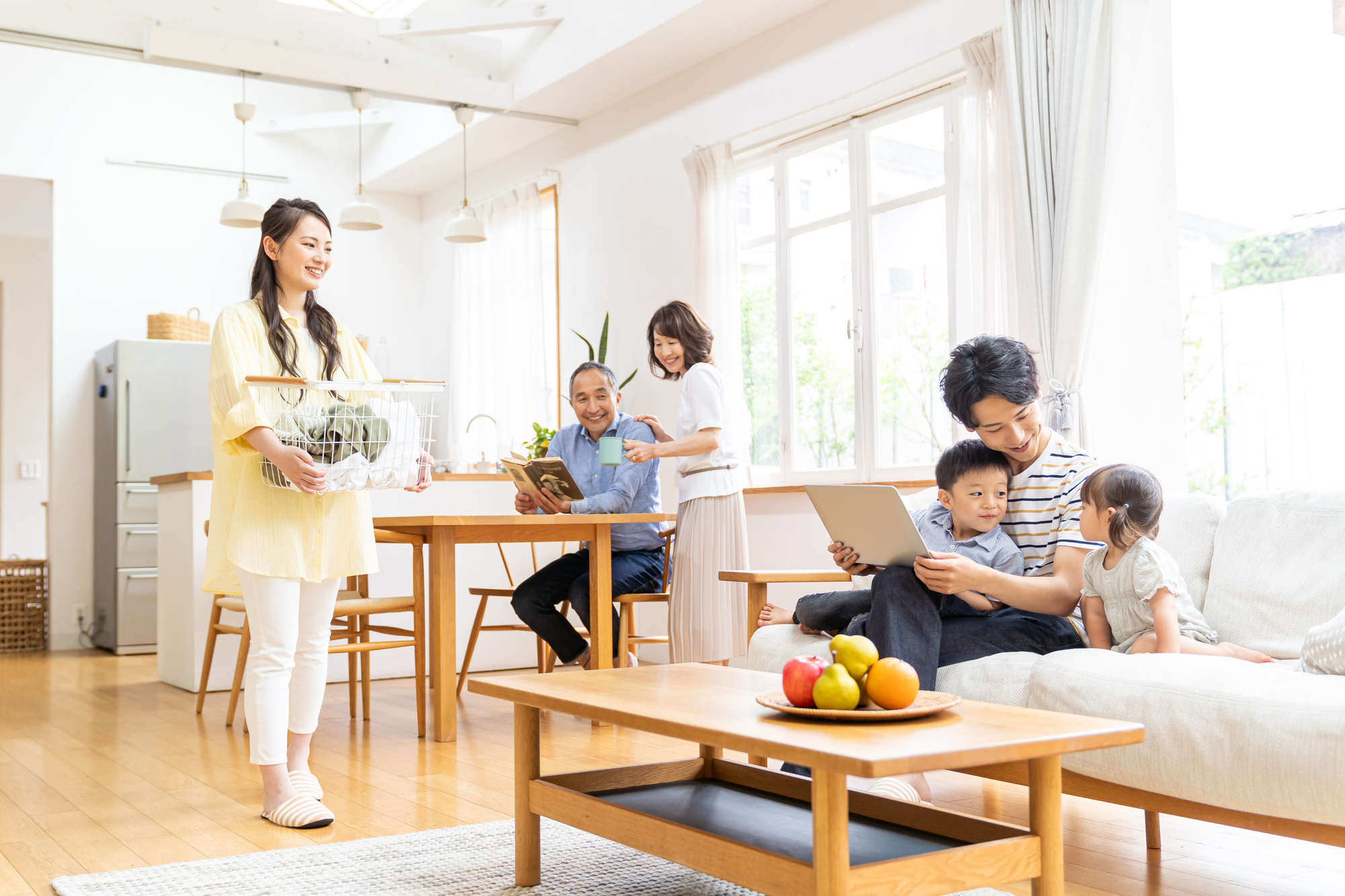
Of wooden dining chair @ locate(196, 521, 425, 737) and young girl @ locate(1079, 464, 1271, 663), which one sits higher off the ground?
young girl @ locate(1079, 464, 1271, 663)

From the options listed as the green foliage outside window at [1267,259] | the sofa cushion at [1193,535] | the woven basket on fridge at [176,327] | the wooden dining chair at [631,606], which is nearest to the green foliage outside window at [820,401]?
the wooden dining chair at [631,606]

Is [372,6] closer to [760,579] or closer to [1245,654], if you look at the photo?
[760,579]

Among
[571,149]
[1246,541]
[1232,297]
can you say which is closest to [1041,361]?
[1232,297]

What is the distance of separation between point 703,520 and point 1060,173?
156cm

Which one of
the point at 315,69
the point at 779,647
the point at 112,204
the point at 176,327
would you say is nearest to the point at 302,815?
the point at 779,647

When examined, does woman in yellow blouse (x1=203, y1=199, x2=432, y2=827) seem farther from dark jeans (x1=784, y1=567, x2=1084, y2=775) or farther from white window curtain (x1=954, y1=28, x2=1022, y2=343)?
white window curtain (x1=954, y1=28, x2=1022, y2=343)

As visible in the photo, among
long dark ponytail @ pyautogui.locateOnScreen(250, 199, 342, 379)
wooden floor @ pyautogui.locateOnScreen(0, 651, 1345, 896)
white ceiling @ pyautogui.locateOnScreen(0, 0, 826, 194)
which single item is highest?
white ceiling @ pyautogui.locateOnScreen(0, 0, 826, 194)

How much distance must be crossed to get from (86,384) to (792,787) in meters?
6.12

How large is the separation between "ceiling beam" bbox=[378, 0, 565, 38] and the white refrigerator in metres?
2.11

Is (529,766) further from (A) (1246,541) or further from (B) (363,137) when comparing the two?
(B) (363,137)

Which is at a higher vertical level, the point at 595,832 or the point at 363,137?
the point at 363,137

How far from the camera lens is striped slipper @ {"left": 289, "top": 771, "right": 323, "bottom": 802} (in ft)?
8.45

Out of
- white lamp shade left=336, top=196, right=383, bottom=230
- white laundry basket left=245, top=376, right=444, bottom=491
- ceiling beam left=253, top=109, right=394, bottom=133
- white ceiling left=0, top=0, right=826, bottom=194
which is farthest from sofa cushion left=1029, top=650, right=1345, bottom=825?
ceiling beam left=253, top=109, right=394, bottom=133

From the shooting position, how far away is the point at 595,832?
1.87 meters
